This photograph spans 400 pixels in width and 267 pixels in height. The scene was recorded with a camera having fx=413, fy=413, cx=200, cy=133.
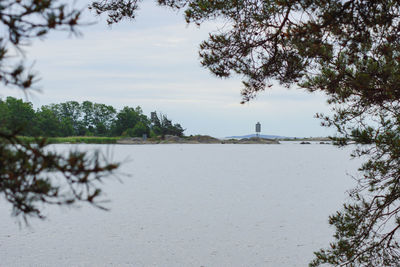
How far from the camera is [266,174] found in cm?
1964

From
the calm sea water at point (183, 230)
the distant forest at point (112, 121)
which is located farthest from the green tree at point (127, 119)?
the calm sea water at point (183, 230)

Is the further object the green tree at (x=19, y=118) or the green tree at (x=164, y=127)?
the green tree at (x=164, y=127)

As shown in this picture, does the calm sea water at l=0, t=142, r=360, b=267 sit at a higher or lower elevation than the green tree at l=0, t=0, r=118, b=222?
lower

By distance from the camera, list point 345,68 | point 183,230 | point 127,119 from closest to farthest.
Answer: point 345,68
point 183,230
point 127,119

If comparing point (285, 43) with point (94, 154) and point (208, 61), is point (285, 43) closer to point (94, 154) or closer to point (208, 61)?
point (208, 61)

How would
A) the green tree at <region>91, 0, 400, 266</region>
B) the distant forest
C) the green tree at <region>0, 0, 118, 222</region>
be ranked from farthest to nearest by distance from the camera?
1. the distant forest
2. the green tree at <region>91, 0, 400, 266</region>
3. the green tree at <region>0, 0, 118, 222</region>

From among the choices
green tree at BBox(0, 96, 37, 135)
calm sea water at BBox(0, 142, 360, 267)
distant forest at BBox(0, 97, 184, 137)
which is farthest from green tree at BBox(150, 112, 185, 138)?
green tree at BBox(0, 96, 37, 135)

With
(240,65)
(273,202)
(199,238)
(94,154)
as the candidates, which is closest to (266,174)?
(273,202)

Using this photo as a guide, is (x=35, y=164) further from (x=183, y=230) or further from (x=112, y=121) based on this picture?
(x=112, y=121)

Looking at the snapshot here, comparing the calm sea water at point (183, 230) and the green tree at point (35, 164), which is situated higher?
the green tree at point (35, 164)

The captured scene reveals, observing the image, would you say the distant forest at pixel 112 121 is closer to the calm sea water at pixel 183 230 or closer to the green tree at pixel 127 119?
the green tree at pixel 127 119

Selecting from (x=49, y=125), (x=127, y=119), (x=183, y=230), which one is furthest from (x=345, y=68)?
(x=127, y=119)

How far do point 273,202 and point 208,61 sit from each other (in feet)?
24.8

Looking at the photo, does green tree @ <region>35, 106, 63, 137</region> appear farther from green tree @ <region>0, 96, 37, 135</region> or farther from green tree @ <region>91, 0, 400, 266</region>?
green tree @ <region>91, 0, 400, 266</region>
